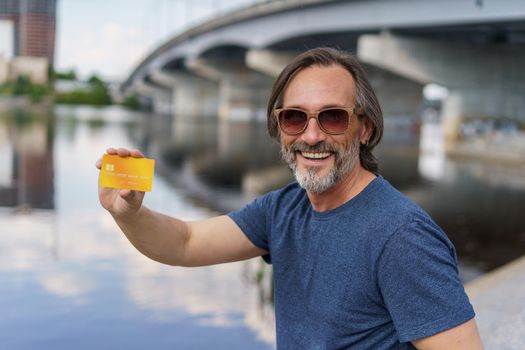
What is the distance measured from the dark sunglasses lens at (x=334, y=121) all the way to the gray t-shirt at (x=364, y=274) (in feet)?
0.76

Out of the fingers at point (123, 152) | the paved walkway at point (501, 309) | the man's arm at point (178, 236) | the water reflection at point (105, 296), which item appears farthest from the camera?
the water reflection at point (105, 296)

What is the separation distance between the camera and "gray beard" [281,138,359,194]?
229 centimetres

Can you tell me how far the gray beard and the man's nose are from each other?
0.09 feet

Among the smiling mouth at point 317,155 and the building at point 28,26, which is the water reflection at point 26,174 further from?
the building at point 28,26

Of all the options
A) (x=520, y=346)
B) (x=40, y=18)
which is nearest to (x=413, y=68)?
(x=520, y=346)

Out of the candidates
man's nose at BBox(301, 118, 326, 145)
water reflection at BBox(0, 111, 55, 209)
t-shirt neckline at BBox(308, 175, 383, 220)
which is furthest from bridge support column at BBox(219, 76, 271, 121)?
t-shirt neckline at BBox(308, 175, 383, 220)

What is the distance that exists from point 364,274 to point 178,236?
2.88ft

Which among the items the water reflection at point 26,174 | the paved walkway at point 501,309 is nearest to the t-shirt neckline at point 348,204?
the paved walkway at point 501,309

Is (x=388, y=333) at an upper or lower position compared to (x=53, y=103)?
upper

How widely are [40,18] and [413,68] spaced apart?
18213 cm

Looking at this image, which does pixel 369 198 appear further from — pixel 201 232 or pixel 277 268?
pixel 201 232

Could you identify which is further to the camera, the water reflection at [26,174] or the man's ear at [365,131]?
the water reflection at [26,174]

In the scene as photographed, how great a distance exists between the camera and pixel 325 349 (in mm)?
2203

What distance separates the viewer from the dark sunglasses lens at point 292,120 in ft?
7.79
